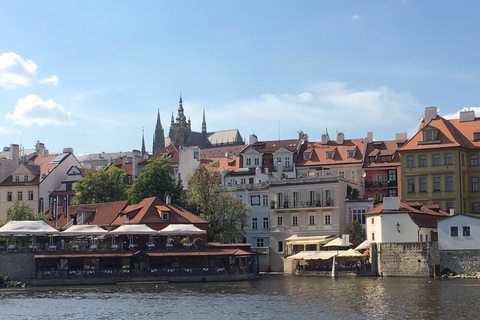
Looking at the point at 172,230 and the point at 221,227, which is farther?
the point at 221,227

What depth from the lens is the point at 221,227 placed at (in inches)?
3282

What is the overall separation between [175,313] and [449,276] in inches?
1255

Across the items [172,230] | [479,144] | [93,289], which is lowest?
[93,289]

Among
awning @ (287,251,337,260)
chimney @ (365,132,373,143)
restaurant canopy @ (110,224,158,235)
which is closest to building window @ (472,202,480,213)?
awning @ (287,251,337,260)

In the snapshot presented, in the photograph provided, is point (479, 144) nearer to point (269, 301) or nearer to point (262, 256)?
point (262, 256)

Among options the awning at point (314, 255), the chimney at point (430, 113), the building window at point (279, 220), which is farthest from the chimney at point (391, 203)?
the chimney at point (430, 113)

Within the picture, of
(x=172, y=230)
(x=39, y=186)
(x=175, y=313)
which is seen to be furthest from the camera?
(x=39, y=186)

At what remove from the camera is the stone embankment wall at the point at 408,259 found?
6856cm

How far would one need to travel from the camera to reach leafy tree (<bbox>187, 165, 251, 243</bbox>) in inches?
3275

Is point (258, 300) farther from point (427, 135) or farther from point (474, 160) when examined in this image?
point (474, 160)

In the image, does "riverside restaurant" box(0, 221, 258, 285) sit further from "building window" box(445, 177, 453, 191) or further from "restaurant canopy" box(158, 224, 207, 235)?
"building window" box(445, 177, 453, 191)

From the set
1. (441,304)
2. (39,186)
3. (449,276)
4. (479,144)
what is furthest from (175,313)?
(39,186)

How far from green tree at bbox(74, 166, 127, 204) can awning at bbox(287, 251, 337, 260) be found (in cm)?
3045

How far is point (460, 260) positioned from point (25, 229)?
Answer: 39875mm
